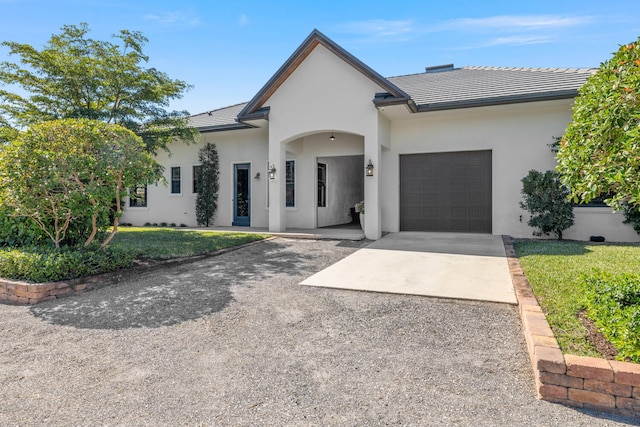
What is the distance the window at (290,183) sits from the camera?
12898 mm

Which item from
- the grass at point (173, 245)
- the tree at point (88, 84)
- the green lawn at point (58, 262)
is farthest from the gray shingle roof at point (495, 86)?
the green lawn at point (58, 262)

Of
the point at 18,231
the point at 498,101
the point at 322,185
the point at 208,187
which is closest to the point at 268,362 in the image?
the point at 18,231

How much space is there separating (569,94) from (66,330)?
37.1ft

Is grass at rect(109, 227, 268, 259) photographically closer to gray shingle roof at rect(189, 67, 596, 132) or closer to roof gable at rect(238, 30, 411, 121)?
roof gable at rect(238, 30, 411, 121)

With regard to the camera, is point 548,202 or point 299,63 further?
point 299,63

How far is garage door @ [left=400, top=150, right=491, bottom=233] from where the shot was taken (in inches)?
421

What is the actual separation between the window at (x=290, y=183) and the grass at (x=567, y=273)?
7475mm

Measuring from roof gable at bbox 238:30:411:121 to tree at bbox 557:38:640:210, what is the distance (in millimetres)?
6296

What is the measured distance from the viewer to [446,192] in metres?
11.1

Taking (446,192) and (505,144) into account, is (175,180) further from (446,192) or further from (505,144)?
(505,144)

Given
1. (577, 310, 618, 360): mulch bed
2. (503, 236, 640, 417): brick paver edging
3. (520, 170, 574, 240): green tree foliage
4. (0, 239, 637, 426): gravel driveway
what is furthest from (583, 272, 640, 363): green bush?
(520, 170, 574, 240): green tree foliage

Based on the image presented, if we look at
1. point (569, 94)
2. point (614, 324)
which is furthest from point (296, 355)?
point (569, 94)

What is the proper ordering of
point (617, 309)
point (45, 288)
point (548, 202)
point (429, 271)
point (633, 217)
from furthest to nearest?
point (633, 217) → point (548, 202) → point (429, 271) → point (45, 288) → point (617, 309)

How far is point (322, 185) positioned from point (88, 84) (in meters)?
8.24
